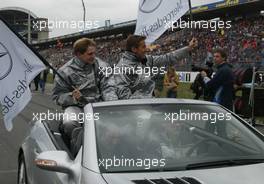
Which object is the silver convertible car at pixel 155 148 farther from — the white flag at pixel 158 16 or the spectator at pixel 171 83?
the spectator at pixel 171 83

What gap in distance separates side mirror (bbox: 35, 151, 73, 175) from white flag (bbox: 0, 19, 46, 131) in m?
1.54

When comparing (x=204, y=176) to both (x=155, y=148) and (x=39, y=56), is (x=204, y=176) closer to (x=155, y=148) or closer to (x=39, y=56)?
(x=155, y=148)

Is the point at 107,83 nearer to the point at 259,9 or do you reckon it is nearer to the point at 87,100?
the point at 87,100

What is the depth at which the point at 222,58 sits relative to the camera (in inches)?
333

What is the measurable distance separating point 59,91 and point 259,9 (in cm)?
2958

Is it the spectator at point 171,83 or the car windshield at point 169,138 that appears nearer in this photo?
the car windshield at point 169,138

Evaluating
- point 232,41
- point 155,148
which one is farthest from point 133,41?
point 232,41

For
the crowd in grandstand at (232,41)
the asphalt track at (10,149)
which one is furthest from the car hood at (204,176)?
the crowd in grandstand at (232,41)

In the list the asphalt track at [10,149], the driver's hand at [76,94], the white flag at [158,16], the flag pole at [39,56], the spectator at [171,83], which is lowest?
the asphalt track at [10,149]

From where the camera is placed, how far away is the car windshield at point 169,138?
134 inches

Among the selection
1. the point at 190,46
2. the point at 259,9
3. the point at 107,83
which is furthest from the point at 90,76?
the point at 259,9

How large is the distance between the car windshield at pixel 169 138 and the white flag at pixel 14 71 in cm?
129

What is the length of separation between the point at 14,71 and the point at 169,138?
2.02 meters

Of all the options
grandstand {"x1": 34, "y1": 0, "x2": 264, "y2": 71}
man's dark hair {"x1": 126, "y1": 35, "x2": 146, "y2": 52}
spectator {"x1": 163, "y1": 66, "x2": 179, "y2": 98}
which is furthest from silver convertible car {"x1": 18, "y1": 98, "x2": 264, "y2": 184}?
grandstand {"x1": 34, "y1": 0, "x2": 264, "y2": 71}
